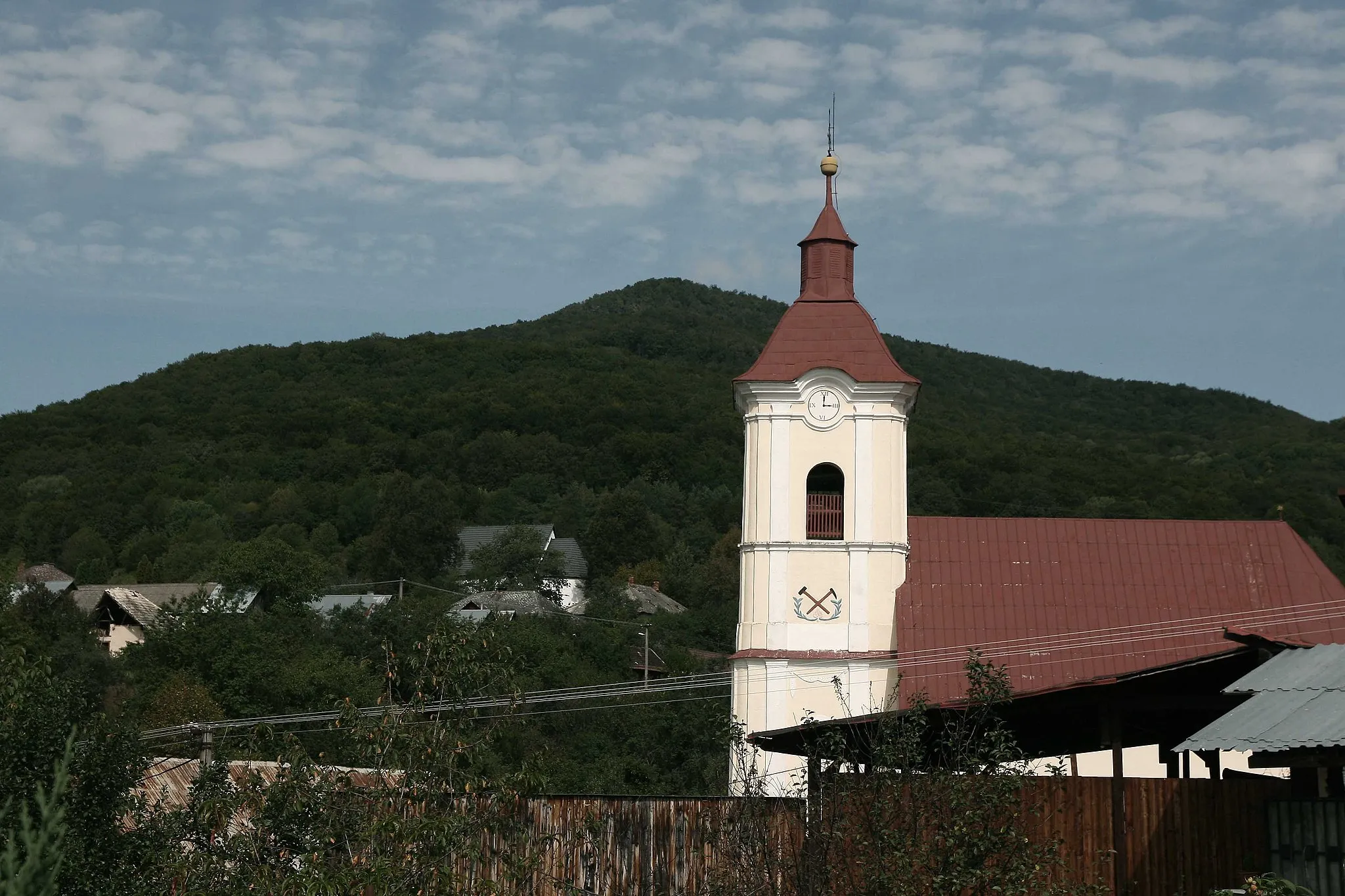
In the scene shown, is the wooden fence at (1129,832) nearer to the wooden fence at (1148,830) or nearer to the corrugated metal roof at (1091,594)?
the wooden fence at (1148,830)

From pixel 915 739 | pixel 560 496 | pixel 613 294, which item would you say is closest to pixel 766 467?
pixel 915 739

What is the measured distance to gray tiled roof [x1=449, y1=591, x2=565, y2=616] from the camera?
73.9m

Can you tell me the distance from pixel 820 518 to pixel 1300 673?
669 inches

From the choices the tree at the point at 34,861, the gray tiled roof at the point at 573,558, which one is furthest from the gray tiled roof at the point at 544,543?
the tree at the point at 34,861

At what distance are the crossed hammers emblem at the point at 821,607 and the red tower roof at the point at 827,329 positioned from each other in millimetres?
3922

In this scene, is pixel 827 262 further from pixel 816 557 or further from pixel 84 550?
pixel 84 550

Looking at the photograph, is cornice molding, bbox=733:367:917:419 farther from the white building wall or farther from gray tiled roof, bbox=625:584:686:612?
gray tiled roof, bbox=625:584:686:612

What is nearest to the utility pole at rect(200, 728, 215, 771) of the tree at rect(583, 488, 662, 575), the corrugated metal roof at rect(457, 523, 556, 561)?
the tree at rect(583, 488, 662, 575)

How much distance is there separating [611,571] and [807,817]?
80762mm

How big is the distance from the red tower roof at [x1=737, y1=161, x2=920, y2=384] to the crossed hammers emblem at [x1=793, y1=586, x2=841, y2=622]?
12.9 ft

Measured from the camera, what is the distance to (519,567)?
86.3 metres

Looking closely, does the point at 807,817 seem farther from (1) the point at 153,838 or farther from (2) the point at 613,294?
(2) the point at 613,294

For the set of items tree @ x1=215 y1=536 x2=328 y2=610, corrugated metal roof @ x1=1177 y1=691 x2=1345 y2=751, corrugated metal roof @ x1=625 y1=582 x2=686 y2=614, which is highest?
corrugated metal roof @ x1=625 y1=582 x2=686 y2=614

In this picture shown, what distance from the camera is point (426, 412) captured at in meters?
104
